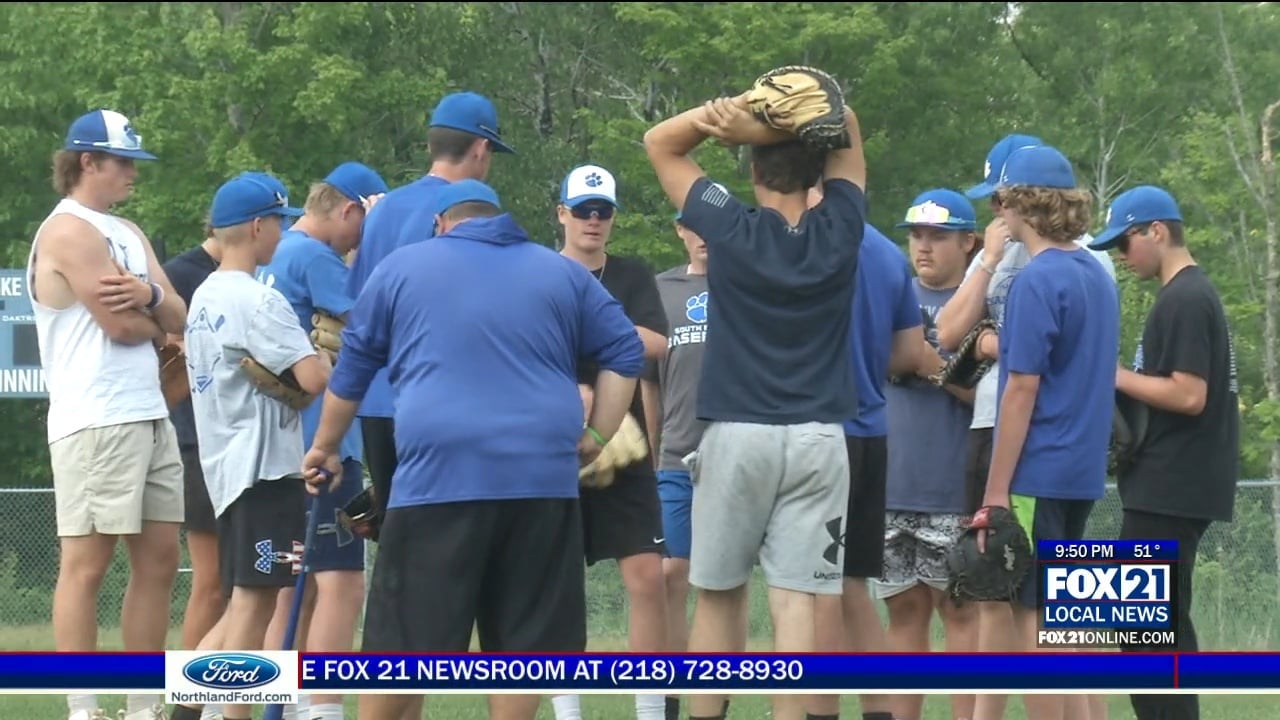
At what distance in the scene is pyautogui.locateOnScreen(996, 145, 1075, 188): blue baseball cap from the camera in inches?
253

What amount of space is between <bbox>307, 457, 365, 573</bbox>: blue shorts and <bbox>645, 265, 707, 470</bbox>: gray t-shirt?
1.57 meters

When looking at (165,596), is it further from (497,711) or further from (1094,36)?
(1094,36)

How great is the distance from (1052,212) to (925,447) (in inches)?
62.5

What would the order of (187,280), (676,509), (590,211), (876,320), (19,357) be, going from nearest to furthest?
(876,320) < (590,211) < (676,509) < (187,280) < (19,357)

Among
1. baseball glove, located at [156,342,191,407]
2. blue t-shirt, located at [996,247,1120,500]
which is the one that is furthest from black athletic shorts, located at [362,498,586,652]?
baseball glove, located at [156,342,191,407]

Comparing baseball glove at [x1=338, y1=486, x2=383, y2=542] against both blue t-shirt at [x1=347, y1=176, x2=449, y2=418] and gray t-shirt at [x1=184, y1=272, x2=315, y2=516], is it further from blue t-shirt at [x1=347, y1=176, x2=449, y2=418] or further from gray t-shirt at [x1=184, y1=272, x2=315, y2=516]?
gray t-shirt at [x1=184, y1=272, x2=315, y2=516]

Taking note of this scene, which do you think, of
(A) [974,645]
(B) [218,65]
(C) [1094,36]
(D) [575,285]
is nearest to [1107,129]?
(C) [1094,36]

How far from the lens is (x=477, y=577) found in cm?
559

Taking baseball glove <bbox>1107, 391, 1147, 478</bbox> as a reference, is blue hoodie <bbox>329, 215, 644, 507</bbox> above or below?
above

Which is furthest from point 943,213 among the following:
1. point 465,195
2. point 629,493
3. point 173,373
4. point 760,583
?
point 760,583

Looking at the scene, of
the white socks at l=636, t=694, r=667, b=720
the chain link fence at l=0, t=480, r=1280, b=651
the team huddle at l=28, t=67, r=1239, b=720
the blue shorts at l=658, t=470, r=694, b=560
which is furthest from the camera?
the chain link fence at l=0, t=480, r=1280, b=651

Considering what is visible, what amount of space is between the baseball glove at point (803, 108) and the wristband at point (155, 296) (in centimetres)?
255

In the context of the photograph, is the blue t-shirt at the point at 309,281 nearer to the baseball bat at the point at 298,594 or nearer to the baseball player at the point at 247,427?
the baseball player at the point at 247,427

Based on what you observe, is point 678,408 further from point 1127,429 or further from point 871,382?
point 1127,429
